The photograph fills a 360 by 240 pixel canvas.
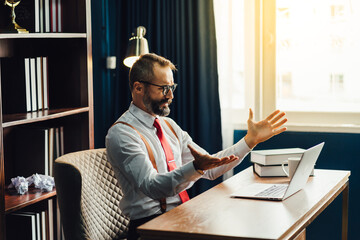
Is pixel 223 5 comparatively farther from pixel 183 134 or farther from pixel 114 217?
pixel 114 217

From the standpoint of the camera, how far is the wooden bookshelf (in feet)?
8.96

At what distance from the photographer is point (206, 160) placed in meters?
1.98

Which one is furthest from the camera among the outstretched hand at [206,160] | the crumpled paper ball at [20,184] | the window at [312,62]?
the window at [312,62]

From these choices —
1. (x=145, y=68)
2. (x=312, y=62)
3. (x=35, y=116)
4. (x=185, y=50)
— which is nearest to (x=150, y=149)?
(x=145, y=68)

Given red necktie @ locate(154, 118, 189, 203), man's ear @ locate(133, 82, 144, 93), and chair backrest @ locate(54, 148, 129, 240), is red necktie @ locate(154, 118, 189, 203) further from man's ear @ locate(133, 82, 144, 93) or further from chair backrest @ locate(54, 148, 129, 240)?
chair backrest @ locate(54, 148, 129, 240)

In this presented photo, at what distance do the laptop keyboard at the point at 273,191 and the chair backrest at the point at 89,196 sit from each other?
665mm

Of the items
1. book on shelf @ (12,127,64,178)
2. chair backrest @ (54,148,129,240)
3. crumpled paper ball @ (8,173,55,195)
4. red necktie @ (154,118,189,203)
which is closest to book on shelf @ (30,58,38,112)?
book on shelf @ (12,127,64,178)

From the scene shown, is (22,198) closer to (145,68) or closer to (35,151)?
(35,151)

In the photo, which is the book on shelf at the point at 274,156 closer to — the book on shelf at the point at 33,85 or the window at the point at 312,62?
the window at the point at 312,62

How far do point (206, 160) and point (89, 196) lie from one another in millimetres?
619

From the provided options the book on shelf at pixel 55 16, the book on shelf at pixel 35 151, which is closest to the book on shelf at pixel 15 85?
the book on shelf at pixel 35 151

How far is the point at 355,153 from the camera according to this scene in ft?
11.1

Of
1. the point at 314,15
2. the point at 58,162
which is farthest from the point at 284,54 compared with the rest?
the point at 58,162

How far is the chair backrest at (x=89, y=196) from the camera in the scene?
2.21 meters
